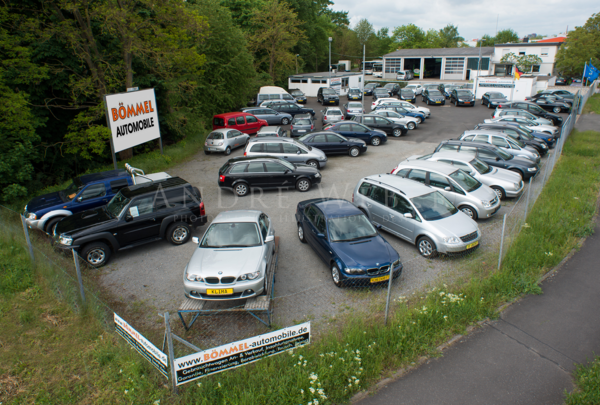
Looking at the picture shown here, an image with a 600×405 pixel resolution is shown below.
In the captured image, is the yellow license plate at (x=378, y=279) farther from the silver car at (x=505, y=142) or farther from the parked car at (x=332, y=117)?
the parked car at (x=332, y=117)

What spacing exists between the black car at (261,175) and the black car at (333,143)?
517 centimetres

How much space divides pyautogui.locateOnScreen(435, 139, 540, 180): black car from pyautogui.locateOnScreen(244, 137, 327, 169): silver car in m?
5.46

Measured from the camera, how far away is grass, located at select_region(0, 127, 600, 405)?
213 inches

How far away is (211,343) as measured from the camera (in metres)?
6.67

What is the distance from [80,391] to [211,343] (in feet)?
6.60

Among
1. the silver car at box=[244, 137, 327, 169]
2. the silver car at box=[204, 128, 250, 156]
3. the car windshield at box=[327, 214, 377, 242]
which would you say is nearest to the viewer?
the car windshield at box=[327, 214, 377, 242]

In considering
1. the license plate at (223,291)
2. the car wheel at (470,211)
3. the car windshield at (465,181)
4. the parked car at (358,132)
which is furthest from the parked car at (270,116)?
the license plate at (223,291)

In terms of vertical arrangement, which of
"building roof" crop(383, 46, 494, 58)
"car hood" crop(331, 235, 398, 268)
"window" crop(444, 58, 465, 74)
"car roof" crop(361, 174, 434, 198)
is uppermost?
"building roof" crop(383, 46, 494, 58)

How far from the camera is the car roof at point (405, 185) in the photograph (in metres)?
10.4

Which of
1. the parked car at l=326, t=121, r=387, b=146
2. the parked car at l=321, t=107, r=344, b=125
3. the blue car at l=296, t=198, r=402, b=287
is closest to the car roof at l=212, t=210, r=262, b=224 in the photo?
the blue car at l=296, t=198, r=402, b=287

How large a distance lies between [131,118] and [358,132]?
12.0 meters

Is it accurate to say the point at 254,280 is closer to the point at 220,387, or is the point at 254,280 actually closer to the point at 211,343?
the point at 211,343

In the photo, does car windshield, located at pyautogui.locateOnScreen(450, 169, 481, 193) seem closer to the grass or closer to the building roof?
the grass

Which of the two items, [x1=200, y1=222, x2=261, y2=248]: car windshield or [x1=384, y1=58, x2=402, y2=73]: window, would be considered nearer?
[x1=200, y1=222, x2=261, y2=248]: car windshield
